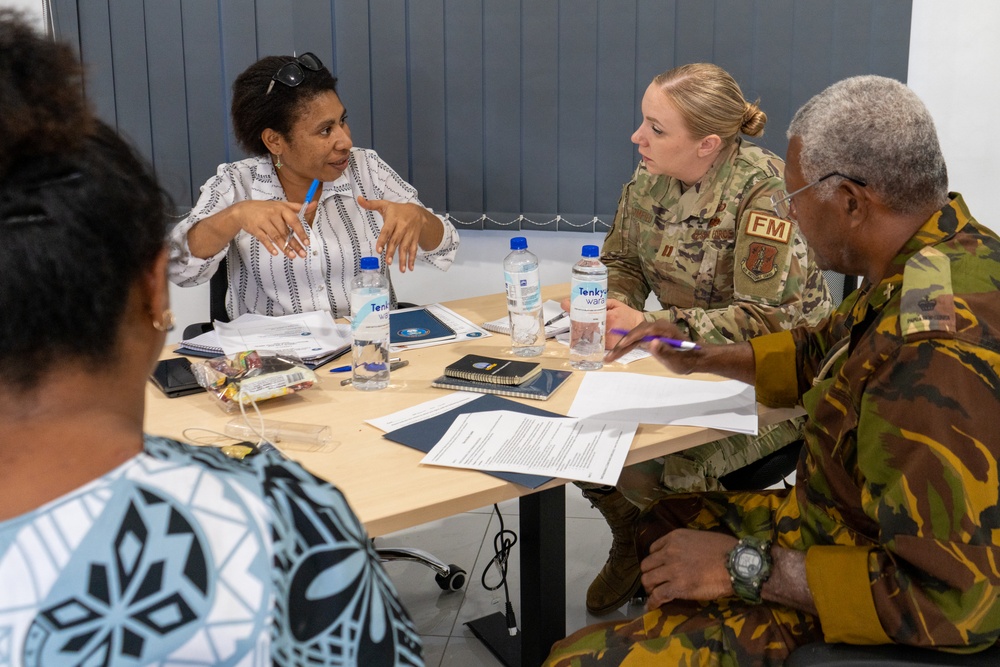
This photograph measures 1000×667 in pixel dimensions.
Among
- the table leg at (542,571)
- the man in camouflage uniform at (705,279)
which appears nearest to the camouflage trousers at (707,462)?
the man in camouflage uniform at (705,279)

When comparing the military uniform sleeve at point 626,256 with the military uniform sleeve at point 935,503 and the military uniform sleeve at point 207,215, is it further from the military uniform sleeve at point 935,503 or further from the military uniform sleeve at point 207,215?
the military uniform sleeve at point 935,503

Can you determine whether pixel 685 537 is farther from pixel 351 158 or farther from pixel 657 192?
pixel 351 158

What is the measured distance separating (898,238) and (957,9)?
2.30 metres

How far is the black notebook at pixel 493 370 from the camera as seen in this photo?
5.86ft

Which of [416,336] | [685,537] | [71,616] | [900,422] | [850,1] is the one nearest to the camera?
[71,616]

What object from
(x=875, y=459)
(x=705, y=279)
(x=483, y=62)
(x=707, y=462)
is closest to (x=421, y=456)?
(x=875, y=459)

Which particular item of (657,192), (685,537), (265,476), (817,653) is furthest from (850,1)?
(265,476)

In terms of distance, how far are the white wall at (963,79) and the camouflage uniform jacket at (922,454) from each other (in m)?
2.19

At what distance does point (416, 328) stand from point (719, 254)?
0.75m

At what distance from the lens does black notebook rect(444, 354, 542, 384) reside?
5.86ft

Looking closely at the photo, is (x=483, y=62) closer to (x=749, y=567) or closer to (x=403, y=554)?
(x=403, y=554)

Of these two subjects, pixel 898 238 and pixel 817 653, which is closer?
pixel 817 653

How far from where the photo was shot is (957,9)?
3.14 m

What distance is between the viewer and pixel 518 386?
1.77 metres
